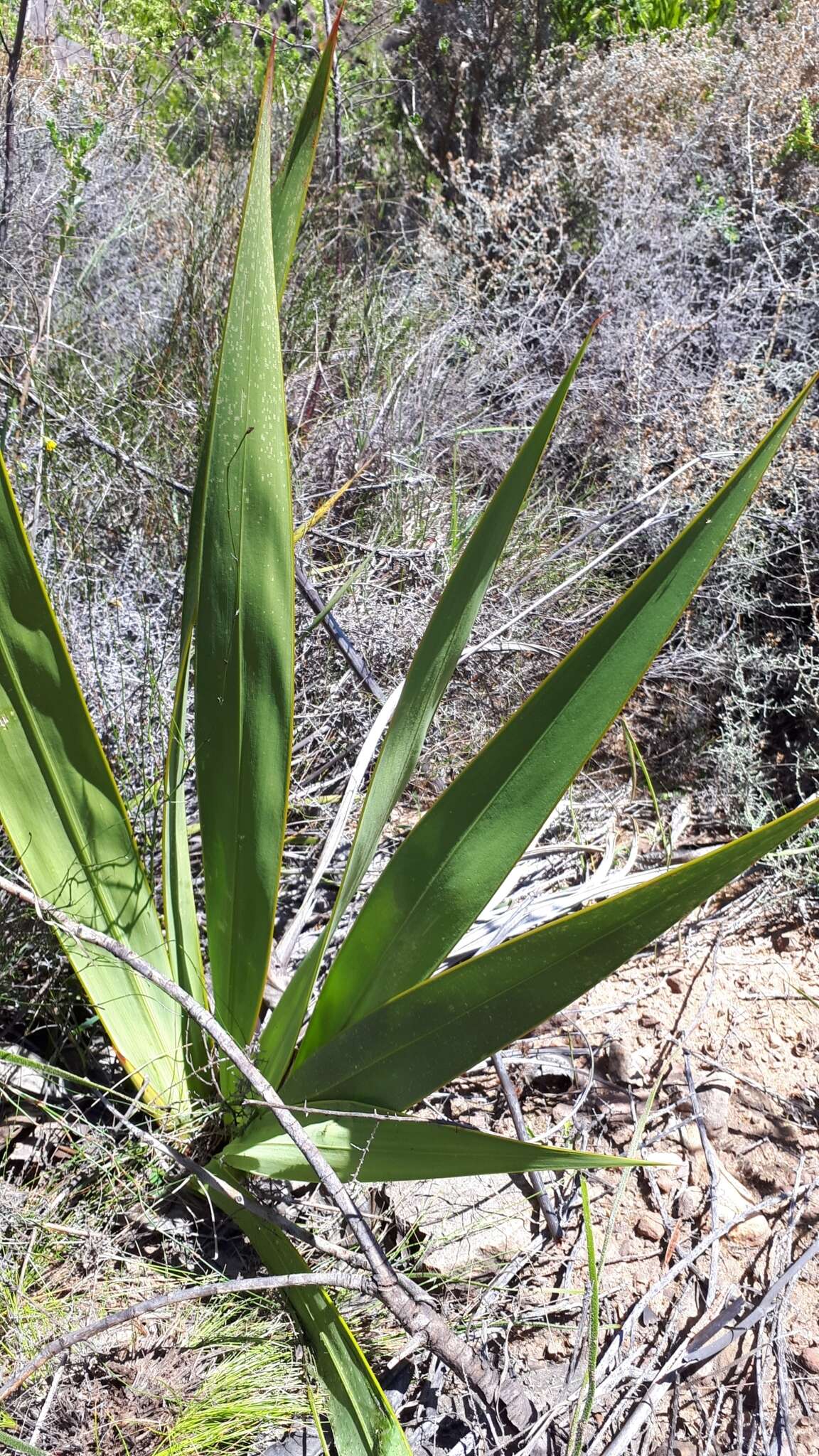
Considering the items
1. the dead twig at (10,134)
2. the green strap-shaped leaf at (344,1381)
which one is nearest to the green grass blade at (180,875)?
the green strap-shaped leaf at (344,1381)

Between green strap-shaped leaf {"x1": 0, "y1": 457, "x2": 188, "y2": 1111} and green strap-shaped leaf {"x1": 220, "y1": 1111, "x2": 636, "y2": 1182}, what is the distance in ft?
0.44

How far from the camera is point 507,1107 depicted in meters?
1.33

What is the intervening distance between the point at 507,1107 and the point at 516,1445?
0.41 m

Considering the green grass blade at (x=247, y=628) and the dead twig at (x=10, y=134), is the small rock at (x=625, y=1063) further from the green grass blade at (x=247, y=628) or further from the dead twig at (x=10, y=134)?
the dead twig at (x=10, y=134)

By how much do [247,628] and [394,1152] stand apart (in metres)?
0.54

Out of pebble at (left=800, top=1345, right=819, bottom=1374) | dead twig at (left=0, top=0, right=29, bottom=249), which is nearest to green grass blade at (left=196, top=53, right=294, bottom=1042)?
pebble at (left=800, top=1345, right=819, bottom=1374)

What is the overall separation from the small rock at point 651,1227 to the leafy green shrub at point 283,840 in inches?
19.6

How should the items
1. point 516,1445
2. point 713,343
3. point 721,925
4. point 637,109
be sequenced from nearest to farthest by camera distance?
1. point 516,1445
2. point 721,925
3. point 713,343
4. point 637,109

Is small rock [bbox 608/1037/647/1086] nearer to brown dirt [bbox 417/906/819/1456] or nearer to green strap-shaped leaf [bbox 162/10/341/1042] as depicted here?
brown dirt [bbox 417/906/819/1456]

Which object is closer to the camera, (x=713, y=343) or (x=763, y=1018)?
(x=763, y=1018)

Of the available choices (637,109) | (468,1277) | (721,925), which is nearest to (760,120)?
(637,109)

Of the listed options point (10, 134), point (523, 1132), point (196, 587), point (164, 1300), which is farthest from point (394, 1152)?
point (10, 134)

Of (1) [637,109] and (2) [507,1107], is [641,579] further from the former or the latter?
(1) [637,109]

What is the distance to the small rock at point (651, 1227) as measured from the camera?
123cm
